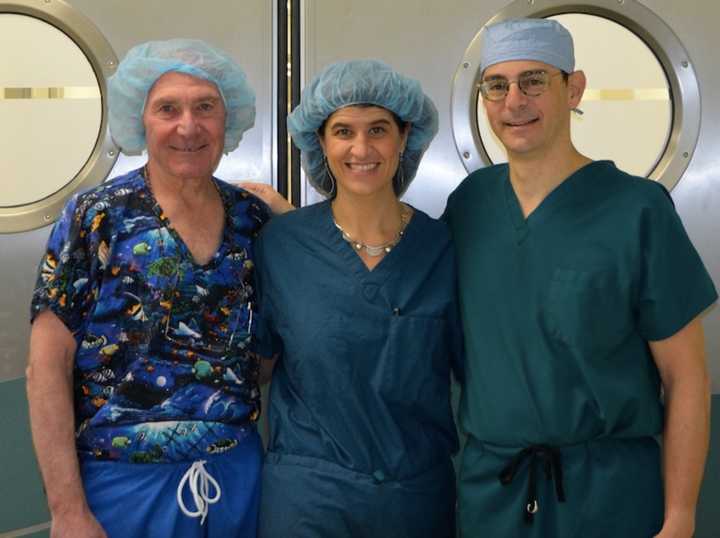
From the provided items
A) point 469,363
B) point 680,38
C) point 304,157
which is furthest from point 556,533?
point 680,38

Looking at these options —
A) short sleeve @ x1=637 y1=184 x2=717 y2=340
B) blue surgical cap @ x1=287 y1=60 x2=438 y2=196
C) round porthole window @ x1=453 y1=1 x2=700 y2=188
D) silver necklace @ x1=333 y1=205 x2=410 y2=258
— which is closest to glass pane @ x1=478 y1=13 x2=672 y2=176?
round porthole window @ x1=453 y1=1 x2=700 y2=188

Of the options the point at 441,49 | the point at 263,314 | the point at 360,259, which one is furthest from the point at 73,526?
the point at 441,49

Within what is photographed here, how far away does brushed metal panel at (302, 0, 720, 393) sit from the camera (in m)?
1.85

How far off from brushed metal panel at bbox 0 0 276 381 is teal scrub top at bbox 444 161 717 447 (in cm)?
69

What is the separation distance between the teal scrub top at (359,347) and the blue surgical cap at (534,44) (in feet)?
1.17

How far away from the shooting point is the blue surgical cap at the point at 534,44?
137 centimetres

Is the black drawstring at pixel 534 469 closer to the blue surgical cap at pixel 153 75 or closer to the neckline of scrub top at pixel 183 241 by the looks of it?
the neckline of scrub top at pixel 183 241

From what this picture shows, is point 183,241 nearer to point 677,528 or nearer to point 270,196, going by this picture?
point 270,196

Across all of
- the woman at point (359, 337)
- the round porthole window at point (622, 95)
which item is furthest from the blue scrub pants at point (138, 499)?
the round porthole window at point (622, 95)

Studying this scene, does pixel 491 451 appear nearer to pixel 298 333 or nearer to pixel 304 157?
pixel 298 333

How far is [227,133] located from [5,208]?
59cm

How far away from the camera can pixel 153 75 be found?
1.41 meters

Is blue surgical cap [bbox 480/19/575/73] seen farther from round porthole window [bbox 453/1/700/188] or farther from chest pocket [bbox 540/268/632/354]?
round porthole window [bbox 453/1/700/188]

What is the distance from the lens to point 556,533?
136 centimetres
